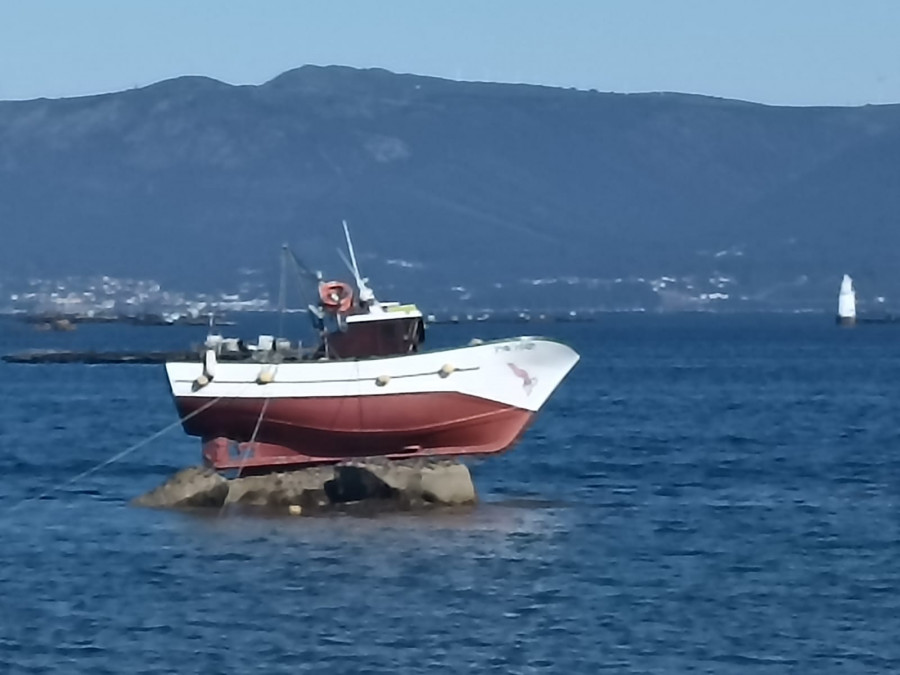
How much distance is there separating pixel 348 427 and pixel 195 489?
3.83 m

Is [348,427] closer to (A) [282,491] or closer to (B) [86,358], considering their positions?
(A) [282,491]

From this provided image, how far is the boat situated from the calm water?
1.98 meters

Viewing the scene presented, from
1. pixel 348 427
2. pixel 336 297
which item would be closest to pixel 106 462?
pixel 336 297

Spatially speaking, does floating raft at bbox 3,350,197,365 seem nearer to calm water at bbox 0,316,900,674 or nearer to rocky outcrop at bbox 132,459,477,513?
calm water at bbox 0,316,900,674

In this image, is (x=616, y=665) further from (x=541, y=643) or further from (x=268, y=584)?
(x=268, y=584)

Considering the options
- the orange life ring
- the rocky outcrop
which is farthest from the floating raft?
the rocky outcrop

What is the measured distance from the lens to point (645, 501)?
1704 inches

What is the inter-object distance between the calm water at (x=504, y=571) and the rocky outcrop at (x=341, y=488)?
654 mm

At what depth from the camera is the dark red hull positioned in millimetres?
41062

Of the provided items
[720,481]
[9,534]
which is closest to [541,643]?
[9,534]

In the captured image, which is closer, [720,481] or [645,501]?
[645,501]

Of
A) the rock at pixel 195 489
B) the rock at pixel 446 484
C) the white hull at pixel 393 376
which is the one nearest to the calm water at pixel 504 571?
the rock at pixel 446 484

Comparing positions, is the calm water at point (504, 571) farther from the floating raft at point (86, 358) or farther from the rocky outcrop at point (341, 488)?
the floating raft at point (86, 358)

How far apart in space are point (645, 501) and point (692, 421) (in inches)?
1059
